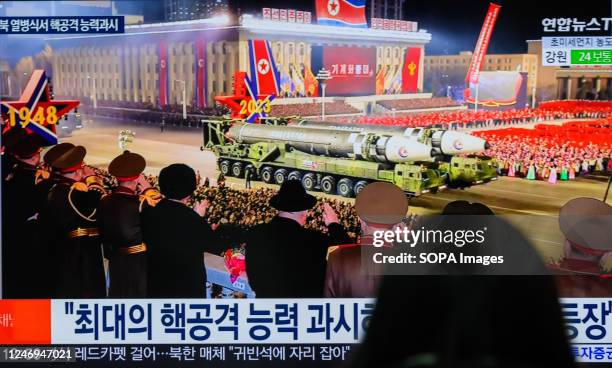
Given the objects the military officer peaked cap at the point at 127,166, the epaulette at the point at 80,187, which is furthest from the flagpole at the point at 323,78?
the epaulette at the point at 80,187

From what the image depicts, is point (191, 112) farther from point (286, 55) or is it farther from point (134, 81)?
point (286, 55)

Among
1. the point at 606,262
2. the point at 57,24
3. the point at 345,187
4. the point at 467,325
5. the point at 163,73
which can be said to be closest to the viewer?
the point at 467,325

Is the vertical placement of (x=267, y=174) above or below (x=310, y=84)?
below

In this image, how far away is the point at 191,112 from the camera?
4121 mm

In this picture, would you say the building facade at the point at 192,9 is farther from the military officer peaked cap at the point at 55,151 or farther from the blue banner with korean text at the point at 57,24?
the military officer peaked cap at the point at 55,151

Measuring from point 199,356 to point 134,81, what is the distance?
66.5 inches

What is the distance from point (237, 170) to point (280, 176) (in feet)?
0.87

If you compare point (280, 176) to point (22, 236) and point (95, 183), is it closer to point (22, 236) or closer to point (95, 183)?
point (95, 183)

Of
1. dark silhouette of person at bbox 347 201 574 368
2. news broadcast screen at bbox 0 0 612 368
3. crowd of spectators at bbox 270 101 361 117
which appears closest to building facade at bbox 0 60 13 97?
news broadcast screen at bbox 0 0 612 368

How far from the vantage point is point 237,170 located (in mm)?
3982

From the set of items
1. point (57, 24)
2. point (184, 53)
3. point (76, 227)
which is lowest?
point (76, 227)

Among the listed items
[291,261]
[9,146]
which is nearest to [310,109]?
[291,261]

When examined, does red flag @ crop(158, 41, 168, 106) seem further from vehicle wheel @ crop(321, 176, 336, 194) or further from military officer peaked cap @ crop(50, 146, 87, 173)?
vehicle wheel @ crop(321, 176, 336, 194)

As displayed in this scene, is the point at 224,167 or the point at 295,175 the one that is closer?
the point at 295,175
